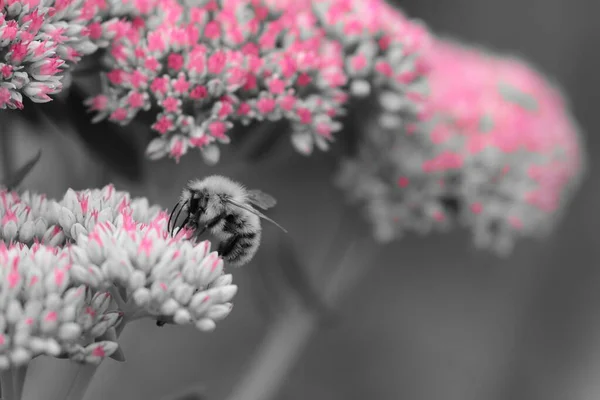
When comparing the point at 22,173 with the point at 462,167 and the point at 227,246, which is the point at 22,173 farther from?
the point at 462,167

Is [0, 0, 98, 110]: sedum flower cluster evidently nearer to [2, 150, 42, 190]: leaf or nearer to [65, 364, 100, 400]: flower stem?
[2, 150, 42, 190]: leaf

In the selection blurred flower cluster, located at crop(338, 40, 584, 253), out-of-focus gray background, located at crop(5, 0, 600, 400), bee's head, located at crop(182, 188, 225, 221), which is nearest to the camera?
bee's head, located at crop(182, 188, 225, 221)

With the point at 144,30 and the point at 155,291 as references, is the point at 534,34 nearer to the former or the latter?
the point at 144,30

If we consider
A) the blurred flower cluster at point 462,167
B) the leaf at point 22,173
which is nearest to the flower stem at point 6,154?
the leaf at point 22,173

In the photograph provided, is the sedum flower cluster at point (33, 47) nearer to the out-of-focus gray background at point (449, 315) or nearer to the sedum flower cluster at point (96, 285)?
the sedum flower cluster at point (96, 285)

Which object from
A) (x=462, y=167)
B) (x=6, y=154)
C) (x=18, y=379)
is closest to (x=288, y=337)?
(x=462, y=167)

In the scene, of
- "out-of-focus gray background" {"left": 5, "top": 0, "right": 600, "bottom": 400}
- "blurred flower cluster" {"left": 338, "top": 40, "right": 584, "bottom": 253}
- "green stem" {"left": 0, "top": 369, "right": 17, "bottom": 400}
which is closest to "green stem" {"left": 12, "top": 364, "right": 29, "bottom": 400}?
"green stem" {"left": 0, "top": 369, "right": 17, "bottom": 400}

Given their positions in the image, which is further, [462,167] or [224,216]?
[462,167]
